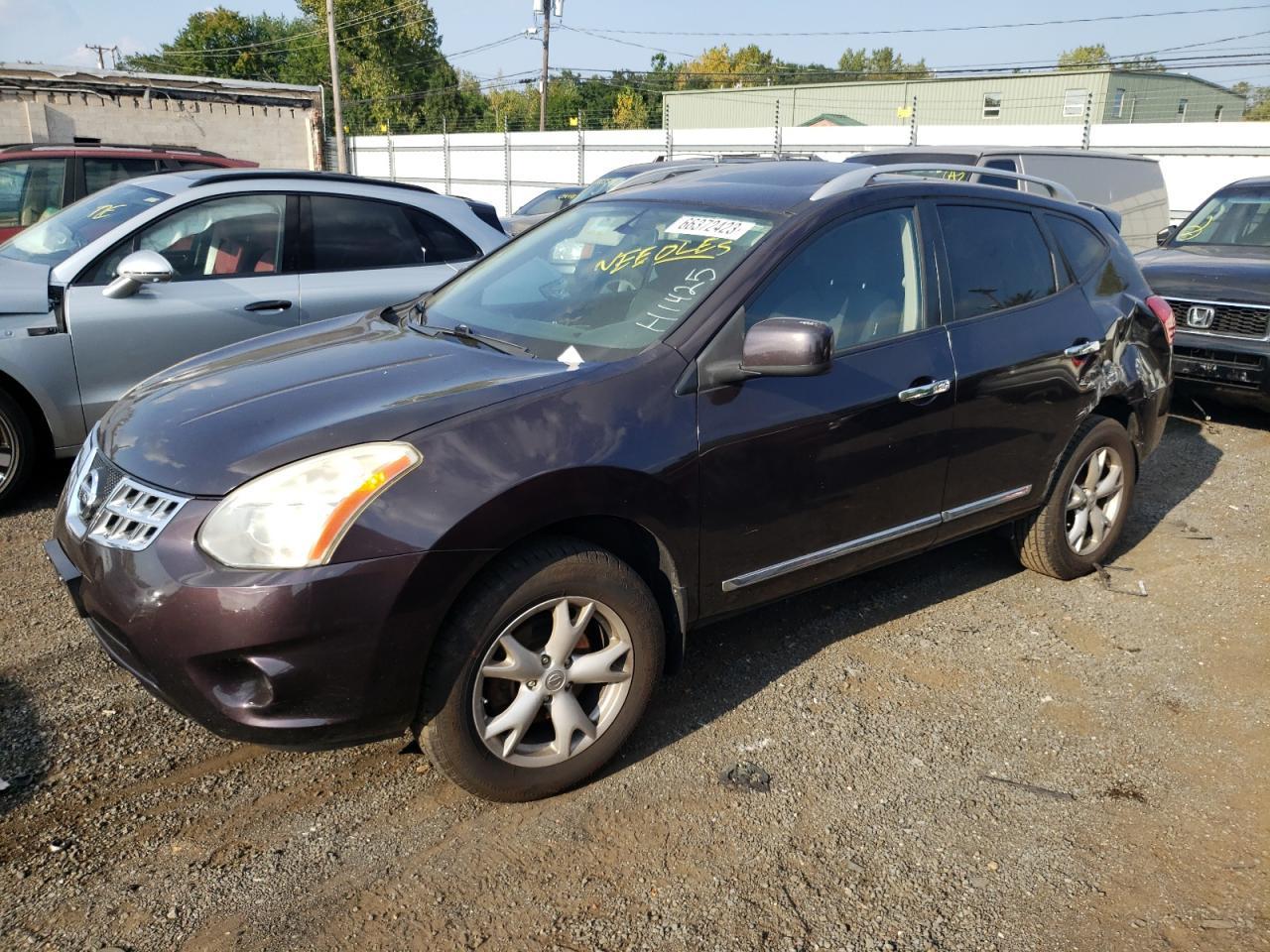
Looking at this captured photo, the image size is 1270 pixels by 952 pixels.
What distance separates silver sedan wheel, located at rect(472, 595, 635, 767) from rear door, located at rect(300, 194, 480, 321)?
3317 mm

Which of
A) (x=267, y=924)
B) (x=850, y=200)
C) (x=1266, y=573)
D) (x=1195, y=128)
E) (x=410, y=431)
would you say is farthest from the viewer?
(x=1195, y=128)

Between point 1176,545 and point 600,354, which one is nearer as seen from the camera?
point 600,354

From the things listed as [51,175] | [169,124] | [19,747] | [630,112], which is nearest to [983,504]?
[19,747]

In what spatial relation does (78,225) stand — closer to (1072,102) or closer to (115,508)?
(115,508)

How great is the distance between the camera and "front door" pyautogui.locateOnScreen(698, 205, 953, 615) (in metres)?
3.21

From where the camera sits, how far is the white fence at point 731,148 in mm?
15625

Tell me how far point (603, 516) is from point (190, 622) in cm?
115

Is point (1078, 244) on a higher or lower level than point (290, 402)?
higher

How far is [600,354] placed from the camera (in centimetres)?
318

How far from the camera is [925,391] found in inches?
145

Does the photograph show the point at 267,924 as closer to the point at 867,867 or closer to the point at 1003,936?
the point at 867,867

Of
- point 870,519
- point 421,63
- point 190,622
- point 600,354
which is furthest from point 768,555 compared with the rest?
point 421,63

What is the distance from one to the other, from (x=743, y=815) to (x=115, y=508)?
198 cm

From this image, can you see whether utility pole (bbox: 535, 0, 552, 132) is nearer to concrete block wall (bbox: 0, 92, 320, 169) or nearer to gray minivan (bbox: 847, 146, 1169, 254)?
concrete block wall (bbox: 0, 92, 320, 169)
